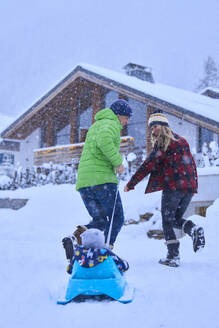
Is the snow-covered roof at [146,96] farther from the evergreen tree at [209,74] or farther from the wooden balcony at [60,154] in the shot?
the evergreen tree at [209,74]

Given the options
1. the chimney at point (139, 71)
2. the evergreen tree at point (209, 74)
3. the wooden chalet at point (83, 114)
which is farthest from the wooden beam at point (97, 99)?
the evergreen tree at point (209, 74)

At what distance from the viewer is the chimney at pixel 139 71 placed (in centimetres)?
1911

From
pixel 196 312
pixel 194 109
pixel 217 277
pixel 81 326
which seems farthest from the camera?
pixel 194 109

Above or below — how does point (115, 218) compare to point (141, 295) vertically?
above

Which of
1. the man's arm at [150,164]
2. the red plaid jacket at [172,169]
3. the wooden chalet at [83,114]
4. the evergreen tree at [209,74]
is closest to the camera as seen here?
the red plaid jacket at [172,169]

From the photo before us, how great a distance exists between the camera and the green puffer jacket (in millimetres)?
2996

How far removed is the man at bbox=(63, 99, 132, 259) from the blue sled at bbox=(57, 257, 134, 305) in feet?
2.65

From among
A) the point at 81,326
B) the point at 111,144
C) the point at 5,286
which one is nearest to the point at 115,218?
the point at 111,144

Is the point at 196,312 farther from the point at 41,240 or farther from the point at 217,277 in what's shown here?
the point at 41,240

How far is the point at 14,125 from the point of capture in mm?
14719

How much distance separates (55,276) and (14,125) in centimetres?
1263

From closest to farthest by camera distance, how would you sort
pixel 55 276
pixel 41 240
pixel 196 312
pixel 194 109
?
1. pixel 196 312
2. pixel 55 276
3. pixel 41 240
4. pixel 194 109

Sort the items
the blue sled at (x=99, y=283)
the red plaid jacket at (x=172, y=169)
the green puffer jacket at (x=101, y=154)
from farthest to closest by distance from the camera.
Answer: the red plaid jacket at (x=172, y=169)
the green puffer jacket at (x=101, y=154)
the blue sled at (x=99, y=283)

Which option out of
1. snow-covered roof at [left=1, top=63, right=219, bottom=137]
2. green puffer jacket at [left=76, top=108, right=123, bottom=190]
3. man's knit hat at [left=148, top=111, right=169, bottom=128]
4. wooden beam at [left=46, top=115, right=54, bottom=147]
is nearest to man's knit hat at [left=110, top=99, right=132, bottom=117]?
green puffer jacket at [left=76, top=108, right=123, bottom=190]
